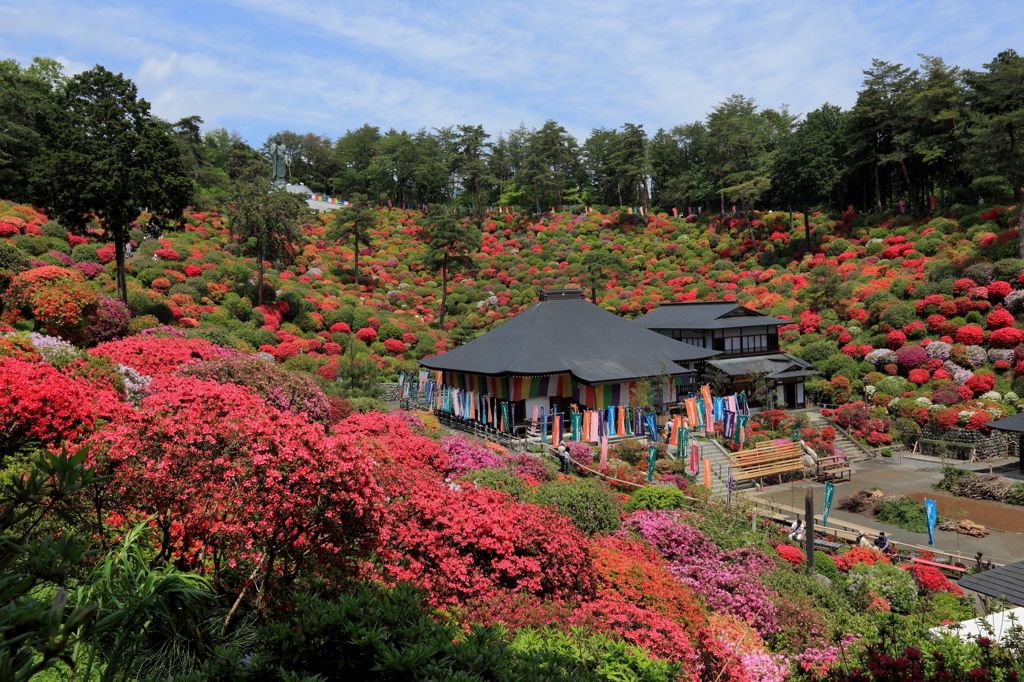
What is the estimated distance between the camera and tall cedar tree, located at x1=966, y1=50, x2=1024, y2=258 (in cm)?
3919

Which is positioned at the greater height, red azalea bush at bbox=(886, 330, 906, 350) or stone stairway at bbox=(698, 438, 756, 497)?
red azalea bush at bbox=(886, 330, 906, 350)

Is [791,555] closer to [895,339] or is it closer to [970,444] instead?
[970,444]

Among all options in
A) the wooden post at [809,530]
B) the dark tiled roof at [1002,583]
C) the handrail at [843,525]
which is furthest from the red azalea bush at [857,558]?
the dark tiled roof at [1002,583]

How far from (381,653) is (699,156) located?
282 ft

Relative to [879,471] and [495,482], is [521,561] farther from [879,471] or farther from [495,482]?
[879,471]

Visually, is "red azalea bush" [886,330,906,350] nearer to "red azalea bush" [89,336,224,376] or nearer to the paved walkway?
the paved walkway

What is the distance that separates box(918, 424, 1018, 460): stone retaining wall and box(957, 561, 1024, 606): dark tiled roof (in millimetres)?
20427

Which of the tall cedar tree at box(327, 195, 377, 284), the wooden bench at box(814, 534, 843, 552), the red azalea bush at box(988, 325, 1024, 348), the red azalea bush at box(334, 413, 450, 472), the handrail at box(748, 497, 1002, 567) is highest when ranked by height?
the tall cedar tree at box(327, 195, 377, 284)

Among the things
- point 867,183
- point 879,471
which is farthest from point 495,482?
point 867,183

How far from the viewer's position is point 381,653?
5.82m

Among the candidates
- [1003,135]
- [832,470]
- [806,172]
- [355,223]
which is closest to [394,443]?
[832,470]

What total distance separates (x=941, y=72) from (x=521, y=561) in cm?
5979

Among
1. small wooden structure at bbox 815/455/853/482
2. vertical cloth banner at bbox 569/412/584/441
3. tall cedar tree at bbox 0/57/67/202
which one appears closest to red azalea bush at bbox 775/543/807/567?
vertical cloth banner at bbox 569/412/584/441

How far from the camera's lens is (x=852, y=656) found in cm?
960
